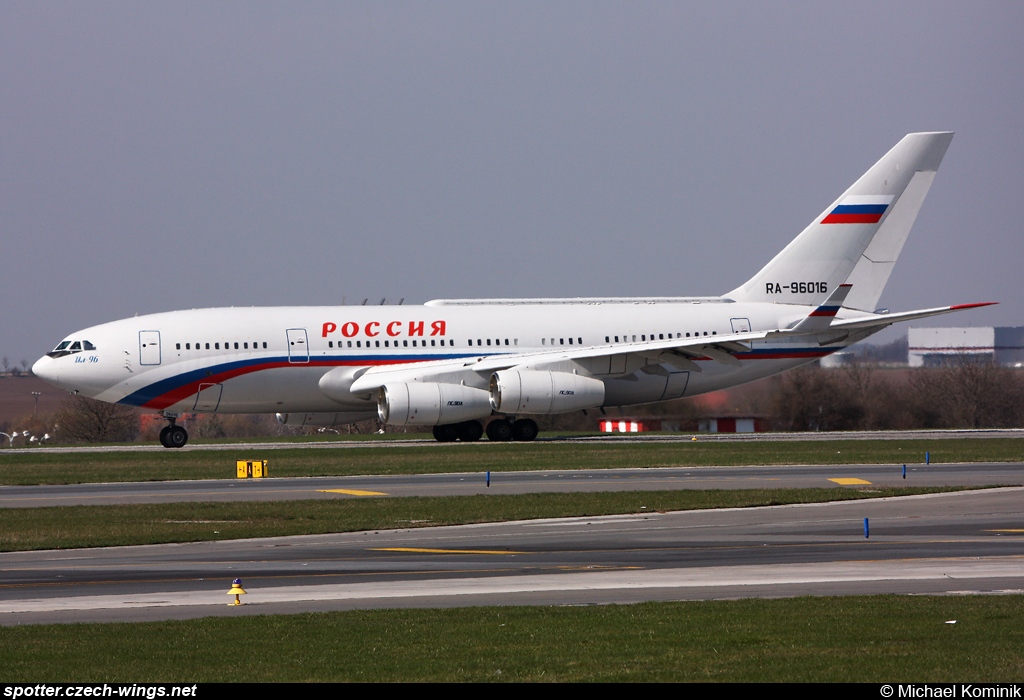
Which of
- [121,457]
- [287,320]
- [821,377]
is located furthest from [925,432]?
[121,457]

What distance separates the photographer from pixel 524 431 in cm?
5009

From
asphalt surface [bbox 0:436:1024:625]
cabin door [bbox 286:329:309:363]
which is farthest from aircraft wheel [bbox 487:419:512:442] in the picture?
asphalt surface [bbox 0:436:1024:625]

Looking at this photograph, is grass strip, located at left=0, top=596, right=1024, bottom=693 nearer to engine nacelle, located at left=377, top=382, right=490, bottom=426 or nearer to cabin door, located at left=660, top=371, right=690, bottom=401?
engine nacelle, located at left=377, top=382, right=490, bottom=426

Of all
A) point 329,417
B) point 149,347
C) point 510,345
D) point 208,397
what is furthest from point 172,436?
point 510,345

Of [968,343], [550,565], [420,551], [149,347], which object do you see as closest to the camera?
[550,565]

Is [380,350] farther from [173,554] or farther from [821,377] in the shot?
[173,554]

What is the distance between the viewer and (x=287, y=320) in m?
48.2

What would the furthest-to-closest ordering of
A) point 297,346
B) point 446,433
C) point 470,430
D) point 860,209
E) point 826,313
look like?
1. point 860,209
2. point 446,433
3. point 470,430
4. point 826,313
5. point 297,346

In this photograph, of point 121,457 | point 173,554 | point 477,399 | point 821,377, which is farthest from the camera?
point 821,377

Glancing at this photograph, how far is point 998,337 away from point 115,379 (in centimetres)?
5550

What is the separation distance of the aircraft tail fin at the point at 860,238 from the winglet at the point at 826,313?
2858 mm

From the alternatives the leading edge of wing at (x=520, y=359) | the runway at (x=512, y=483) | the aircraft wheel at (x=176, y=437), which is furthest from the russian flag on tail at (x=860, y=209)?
the aircraft wheel at (x=176, y=437)

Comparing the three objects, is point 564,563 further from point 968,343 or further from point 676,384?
point 968,343

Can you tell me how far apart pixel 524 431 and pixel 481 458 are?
8627mm
